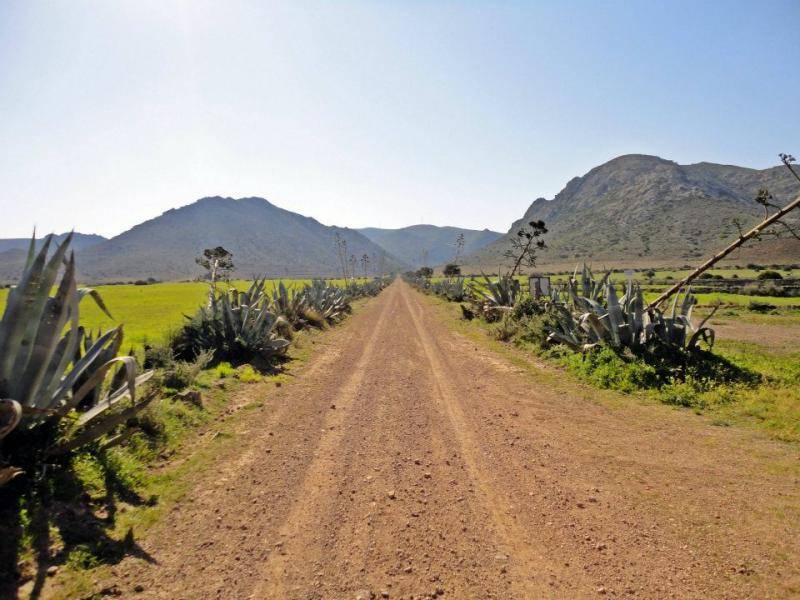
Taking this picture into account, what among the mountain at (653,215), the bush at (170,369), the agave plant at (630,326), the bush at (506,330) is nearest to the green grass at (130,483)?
the bush at (170,369)

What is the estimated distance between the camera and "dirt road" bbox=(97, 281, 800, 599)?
279 cm

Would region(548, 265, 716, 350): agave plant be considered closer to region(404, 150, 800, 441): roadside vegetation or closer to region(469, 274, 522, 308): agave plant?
region(404, 150, 800, 441): roadside vegetation

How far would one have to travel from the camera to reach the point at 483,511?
142 inches

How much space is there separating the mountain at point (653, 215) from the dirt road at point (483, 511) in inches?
2783

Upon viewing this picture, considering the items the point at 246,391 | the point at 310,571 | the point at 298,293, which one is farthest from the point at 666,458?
the point at 298,293

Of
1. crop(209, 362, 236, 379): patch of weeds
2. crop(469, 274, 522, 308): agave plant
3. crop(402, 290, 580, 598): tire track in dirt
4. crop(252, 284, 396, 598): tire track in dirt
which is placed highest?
crop(469, 274, 522, 308): agave plant

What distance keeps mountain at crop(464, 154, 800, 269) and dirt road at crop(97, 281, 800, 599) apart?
70688mm

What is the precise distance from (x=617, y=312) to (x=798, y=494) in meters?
5.11

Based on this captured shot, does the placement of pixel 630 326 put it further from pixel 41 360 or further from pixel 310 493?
pixel 41 360

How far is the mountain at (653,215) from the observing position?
75.9 metres

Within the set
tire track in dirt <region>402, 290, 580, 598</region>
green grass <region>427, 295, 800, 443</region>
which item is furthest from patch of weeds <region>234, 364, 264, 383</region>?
green grass <region>427, 295, 800, 443</region>

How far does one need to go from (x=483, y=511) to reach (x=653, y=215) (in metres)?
113

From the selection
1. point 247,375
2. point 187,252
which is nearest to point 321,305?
point 247,375

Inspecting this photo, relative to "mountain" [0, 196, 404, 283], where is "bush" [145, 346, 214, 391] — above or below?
below
